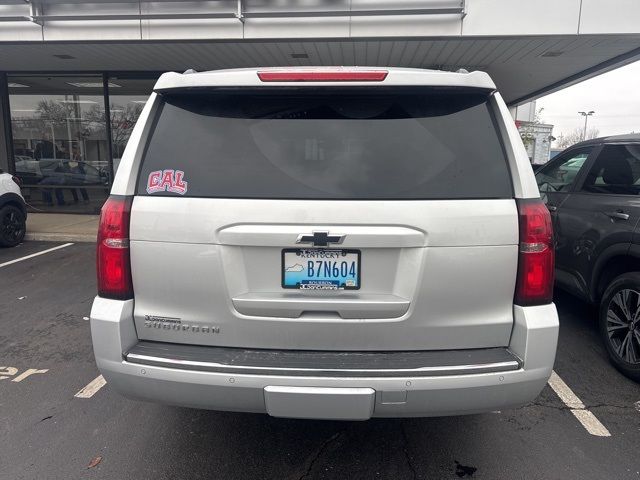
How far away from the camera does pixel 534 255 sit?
2.10 meters

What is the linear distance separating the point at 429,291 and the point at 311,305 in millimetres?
540

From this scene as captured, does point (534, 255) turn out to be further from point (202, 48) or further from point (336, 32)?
point (202, 48)

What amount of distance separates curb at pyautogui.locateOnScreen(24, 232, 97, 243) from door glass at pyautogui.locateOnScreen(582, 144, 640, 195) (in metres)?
8.13

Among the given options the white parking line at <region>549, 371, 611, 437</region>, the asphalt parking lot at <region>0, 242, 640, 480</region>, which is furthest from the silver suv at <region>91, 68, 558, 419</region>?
the white parking line at <region>549, 371, 611, 437</region>

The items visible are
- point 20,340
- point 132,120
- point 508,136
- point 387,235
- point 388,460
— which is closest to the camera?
point 387,235

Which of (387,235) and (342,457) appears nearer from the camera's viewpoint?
(387,235)

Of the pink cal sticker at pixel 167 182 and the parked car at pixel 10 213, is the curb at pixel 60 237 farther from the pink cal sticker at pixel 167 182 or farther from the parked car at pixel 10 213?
the pink cal sticker at pixel 167 182

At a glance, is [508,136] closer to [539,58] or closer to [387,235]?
[387,235]

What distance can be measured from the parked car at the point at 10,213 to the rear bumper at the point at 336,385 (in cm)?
708

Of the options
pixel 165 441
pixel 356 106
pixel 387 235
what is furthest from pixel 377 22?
pixel 165 441

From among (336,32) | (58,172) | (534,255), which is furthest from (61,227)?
(534,255)

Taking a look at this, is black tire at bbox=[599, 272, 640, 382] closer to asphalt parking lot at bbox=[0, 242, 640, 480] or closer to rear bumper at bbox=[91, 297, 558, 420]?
asphalt parking lot at bbox=[0, 242, 640, 480]

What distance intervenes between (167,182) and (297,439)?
1.73m

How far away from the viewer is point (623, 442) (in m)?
2.81
